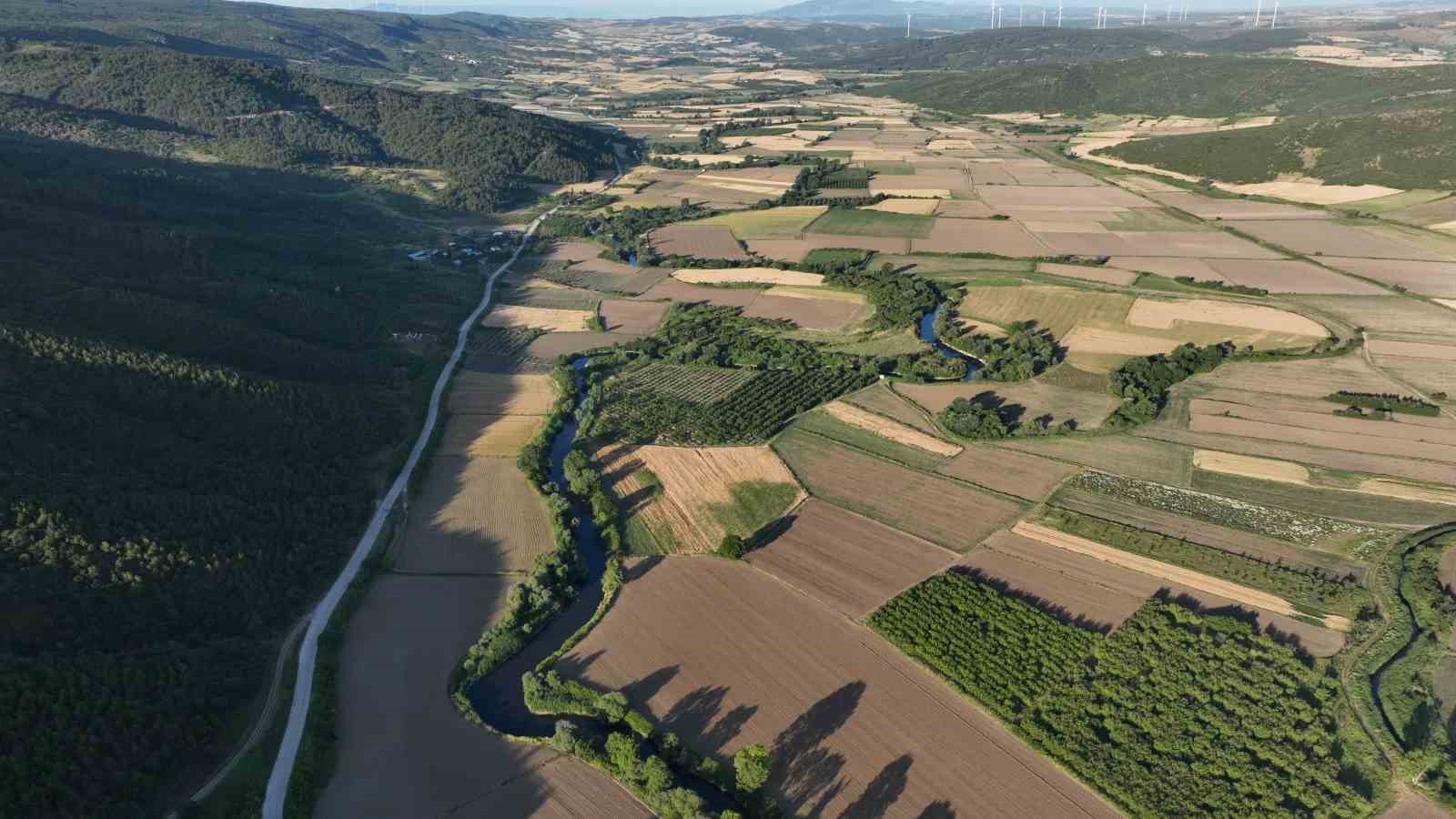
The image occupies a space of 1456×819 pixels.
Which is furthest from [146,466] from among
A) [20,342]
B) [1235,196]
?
[1235,196]

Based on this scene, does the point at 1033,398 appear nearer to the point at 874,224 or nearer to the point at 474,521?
the point at 474,521

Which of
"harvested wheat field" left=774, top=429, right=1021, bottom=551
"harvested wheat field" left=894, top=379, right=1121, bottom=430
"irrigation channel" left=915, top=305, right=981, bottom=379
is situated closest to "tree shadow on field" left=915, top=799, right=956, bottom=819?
"harvested wheat field" left=774, top=429, right=1021, bottom=551

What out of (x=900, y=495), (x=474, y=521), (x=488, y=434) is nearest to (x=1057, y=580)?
(x=900, y=495)

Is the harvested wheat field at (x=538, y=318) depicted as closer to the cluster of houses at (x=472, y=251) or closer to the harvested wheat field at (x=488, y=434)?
the cluster of houses at (x=472, y=251)

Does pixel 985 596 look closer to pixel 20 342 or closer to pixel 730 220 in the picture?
pixel 20 342

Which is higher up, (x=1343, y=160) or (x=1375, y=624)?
(x=1343, y=160)

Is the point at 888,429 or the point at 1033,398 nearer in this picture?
Result: the point at 888,429
